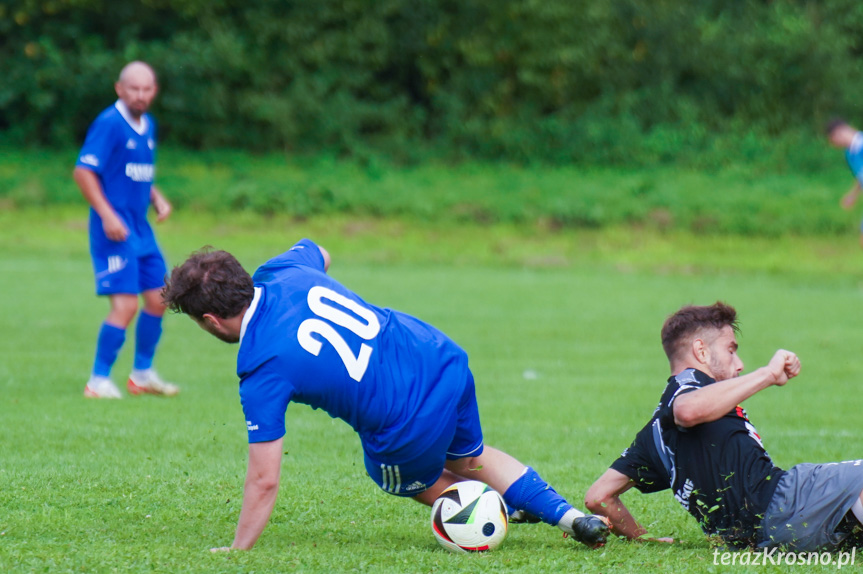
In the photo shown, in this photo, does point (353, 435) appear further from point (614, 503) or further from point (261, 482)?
point (261, 482)

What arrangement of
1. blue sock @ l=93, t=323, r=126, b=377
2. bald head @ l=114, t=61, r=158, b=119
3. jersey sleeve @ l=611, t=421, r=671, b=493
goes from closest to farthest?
jersey sleeve @ l=611, t=421, r=671, b=493 → bald head @ l=114, t=61, r=158, b=119 → blue sock @ l=93, t=323, r=126, b=377

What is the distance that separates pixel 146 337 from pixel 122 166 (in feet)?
4.39

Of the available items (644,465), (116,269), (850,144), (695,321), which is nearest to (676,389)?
(695,321)

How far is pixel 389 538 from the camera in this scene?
15.5 feet

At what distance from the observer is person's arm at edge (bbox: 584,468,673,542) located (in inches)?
184

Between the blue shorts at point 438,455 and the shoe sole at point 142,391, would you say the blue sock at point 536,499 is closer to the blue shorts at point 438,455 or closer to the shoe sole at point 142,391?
the blue shorts at point 438,455

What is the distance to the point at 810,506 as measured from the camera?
414cm

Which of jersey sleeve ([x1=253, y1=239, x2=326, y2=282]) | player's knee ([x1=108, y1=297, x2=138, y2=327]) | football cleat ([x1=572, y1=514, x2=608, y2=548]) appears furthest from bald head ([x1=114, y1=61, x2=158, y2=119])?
football cleat ([x1=572, y1=514, x2=608, y2=548])

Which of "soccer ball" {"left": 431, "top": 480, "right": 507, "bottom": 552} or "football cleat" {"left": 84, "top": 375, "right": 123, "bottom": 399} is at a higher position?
"football cleat" {"left": 84, "top": 375, "right": 123, "bottom": 399}

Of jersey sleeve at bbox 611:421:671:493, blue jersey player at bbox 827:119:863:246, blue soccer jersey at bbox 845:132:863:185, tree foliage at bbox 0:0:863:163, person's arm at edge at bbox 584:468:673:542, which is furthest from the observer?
tree foliage at bbox 0:0:863:163

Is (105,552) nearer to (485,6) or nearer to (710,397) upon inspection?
(710,397)

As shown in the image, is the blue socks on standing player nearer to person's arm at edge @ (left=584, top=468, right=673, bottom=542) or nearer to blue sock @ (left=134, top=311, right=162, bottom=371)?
person's arm at edge @ (left=584, top=468, right=673, bottom=542)

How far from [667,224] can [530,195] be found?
11.2ft

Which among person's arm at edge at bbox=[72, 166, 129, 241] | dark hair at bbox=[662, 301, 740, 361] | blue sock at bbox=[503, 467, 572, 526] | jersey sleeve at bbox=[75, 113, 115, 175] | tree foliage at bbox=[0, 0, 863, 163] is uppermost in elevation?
tree foliage at bbox=[0, 0, 863, 163]
